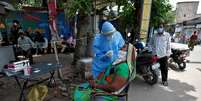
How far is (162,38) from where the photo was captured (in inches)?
260

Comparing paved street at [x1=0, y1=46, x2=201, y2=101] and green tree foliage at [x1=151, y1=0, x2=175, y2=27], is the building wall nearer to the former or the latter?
green tree foliage at [x1=151, y1=0, x2=175, y2=27]

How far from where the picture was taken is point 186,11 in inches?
1779

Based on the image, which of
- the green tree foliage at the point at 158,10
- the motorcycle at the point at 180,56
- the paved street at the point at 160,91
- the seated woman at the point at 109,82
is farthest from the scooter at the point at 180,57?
the seated woman at the point at 109,82

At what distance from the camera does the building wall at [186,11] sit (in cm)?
4421

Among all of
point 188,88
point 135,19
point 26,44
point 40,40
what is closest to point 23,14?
point 40,40

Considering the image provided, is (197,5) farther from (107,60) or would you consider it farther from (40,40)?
(107,60)

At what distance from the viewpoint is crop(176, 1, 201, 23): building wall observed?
145 ft

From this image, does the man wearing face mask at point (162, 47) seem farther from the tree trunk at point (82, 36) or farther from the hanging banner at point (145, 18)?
the tree trunk at point (82, 36)

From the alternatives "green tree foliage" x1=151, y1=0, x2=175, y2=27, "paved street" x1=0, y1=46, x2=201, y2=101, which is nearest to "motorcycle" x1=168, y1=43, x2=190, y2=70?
"paved street" x1=0, y1=46, x2=201, y2=101

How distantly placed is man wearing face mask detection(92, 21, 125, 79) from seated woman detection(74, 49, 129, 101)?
105 mm

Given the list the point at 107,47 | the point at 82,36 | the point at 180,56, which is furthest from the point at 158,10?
the point at 107,47

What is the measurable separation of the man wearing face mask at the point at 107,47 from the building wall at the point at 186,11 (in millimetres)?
43596

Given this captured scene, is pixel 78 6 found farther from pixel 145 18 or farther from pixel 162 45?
pixel 162 45

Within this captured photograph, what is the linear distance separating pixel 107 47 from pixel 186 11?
45.5m
